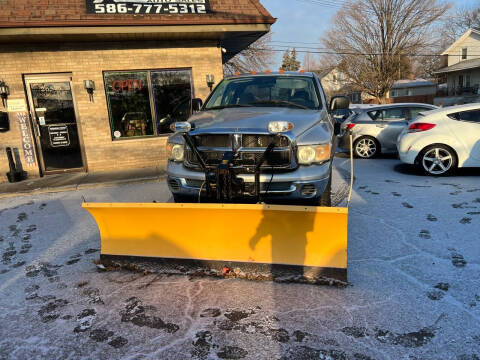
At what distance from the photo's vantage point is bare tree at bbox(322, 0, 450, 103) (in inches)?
1377

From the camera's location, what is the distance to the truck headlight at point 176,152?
4035 mm

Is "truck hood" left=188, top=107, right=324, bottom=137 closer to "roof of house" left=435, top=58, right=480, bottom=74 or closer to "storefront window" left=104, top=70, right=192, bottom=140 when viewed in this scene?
"storefront window" left=104, top=70, right=192, bottom=140

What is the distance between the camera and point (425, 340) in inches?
97.5

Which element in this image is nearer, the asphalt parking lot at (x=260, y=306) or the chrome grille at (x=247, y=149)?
the asphalt parking lot at (x=260, y=306)

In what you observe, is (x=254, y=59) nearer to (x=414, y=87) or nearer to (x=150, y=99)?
(x=150, y=99)

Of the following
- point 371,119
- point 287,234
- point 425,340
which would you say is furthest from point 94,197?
point 371,119

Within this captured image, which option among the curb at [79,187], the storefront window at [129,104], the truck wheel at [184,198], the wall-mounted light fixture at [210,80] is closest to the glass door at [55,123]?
the storefront window at [129,104]

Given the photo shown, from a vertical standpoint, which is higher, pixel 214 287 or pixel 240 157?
pixel 240 157

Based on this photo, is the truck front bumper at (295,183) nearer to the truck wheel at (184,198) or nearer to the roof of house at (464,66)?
the truck wheel at (184,198)

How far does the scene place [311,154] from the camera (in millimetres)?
3625

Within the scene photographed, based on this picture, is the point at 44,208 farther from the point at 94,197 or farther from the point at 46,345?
the point at 46,345

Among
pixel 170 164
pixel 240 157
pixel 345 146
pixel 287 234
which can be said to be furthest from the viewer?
pixel 345 146

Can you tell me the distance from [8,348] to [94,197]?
4.89 metres

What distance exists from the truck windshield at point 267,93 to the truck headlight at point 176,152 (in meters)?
1.05
